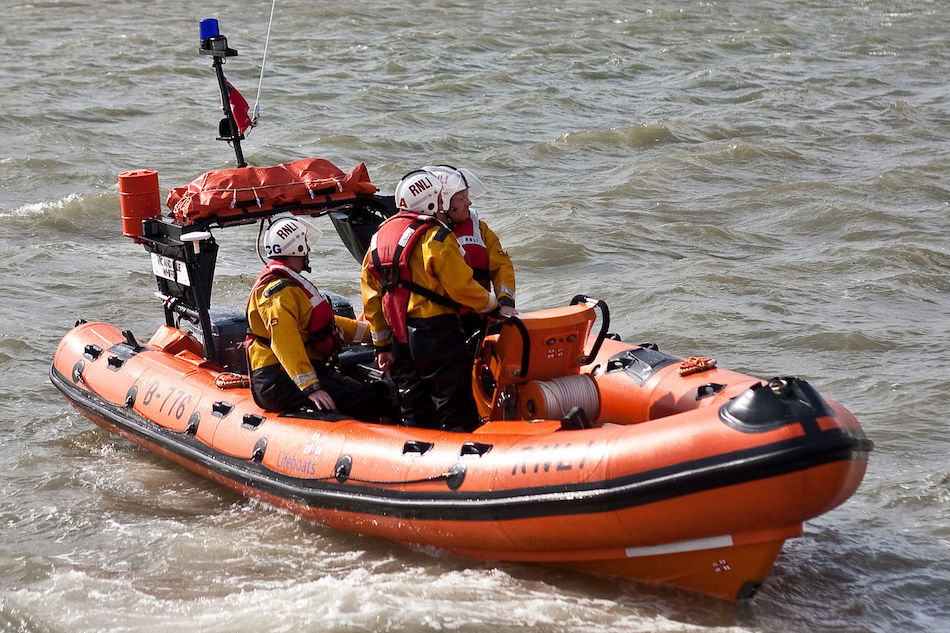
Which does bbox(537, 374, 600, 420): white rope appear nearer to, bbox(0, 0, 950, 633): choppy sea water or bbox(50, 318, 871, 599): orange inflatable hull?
bbox(50, 318, 871, 599): orange inflatable hull

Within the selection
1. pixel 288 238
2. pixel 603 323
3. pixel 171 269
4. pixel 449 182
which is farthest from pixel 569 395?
pixel 171 269

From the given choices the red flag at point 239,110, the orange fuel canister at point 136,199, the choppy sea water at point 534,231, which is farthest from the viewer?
the red flag at point 239,110

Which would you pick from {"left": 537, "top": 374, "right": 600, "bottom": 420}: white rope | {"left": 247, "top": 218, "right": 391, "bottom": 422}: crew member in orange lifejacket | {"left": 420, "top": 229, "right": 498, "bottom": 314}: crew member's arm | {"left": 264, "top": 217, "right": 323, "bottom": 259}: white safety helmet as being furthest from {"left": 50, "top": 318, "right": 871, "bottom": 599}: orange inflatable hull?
{"left": 264, "top": 217, "right": 323, "bottom": 259}: white safety helmet

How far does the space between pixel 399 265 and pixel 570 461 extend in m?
1.17

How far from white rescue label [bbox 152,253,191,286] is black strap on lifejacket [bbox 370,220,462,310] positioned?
1.45 m

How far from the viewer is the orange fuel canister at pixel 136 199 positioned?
6.64m

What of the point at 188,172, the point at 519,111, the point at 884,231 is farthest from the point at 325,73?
the point at 884,231

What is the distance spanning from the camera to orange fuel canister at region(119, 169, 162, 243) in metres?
6.64

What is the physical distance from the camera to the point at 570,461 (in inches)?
187

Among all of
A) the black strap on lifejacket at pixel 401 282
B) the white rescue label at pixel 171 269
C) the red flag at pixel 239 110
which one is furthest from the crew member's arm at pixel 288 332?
the red flag at pixel 239 110

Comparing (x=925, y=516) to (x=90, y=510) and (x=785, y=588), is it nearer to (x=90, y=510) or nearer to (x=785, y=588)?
(x=785, y=588)

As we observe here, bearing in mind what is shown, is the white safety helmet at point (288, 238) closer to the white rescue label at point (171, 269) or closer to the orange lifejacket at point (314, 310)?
the orange lifejacket at point (314, 310)

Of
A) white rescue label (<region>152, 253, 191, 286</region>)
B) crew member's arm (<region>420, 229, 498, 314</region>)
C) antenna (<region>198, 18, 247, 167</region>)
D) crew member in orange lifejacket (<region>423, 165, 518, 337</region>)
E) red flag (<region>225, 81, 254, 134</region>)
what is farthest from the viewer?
red flag (<region>225, 81, 254, 134</region>)

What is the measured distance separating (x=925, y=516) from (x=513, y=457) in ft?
6.72
